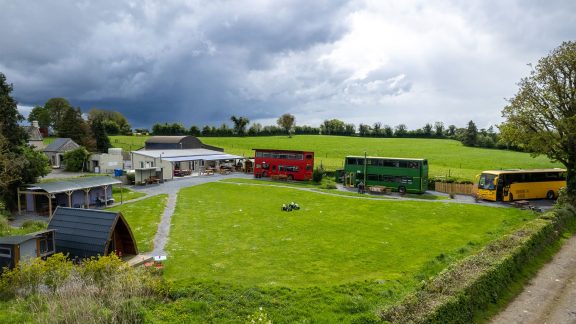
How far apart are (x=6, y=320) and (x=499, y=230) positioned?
94.9 ft

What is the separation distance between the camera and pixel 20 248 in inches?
662

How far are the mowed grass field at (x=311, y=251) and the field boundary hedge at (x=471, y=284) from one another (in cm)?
141

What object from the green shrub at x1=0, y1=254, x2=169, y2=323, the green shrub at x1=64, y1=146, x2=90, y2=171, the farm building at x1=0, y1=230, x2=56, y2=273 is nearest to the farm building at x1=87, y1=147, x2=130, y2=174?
the green shrub at x1=64, y1=146, x2=90, y2=171

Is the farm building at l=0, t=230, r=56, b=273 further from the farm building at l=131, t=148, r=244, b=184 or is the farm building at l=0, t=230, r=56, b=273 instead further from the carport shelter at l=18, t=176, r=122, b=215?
the farm building at l=131, t=148, r=244, b=184

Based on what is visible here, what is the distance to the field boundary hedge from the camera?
38.9 feet

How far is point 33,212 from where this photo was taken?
34.7 metres

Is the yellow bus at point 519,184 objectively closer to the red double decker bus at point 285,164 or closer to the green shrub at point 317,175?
the green shrub at point 317,175

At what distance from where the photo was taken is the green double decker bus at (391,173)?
147ft

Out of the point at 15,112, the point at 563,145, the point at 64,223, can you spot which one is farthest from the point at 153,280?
the point at 563,145

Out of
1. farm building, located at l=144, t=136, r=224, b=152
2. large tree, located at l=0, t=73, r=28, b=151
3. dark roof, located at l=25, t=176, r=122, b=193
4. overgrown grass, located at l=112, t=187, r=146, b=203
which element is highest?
large tree, located at l=0, t=73, r=28, b=151

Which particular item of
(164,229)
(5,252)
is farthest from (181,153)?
(5,252)

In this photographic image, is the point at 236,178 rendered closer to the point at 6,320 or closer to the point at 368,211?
the point at 368,211

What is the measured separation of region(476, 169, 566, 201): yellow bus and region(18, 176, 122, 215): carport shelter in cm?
3858

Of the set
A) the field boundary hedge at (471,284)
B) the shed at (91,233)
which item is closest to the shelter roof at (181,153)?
the shed at (91,233)
